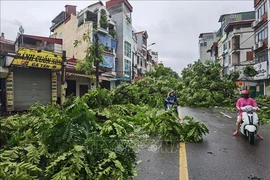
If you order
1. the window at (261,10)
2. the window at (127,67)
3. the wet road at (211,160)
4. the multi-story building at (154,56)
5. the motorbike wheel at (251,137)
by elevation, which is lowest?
the wet road at (211,160)

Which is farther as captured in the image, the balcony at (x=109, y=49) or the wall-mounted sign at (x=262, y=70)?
the balcony at (x=109, y=49)

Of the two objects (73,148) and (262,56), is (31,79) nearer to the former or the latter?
(73,148)

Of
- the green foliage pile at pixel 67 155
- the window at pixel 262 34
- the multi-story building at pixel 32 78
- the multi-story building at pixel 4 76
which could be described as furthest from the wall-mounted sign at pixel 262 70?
the multi-story building at pixel 4 76

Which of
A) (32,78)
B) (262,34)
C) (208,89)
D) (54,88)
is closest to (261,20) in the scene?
(262,34)

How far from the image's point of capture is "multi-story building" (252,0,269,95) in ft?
71.3

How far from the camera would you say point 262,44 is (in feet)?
75.2

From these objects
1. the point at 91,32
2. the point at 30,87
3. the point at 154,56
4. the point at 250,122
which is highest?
the point at 154,56

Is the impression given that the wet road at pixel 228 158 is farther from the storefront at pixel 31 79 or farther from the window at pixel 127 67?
the window at pixel 127 67

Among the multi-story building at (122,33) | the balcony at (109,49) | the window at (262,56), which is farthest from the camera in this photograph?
the multi-story building at (122,33)

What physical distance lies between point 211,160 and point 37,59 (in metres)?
13.3

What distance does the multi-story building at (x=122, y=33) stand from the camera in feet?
105

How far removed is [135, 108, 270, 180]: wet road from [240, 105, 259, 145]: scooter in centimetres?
23

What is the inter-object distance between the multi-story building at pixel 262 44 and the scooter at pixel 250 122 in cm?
1827

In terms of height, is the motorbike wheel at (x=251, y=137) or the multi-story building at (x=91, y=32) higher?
the multi-story building at (x=91, y=32)
